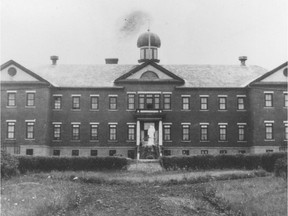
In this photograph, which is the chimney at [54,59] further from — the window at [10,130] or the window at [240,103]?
the window at [240,103]

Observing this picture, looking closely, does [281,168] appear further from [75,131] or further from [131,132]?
[75,131]

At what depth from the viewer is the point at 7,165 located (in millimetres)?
23125

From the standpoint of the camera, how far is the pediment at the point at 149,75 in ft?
150

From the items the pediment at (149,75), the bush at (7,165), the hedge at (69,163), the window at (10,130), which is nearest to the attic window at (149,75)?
the pediment at (149,75)

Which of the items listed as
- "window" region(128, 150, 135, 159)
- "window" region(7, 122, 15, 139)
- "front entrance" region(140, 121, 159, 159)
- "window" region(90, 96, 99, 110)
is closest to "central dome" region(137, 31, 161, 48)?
"window" region(90, 96, 99, 110)

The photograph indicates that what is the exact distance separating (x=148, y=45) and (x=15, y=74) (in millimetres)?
14523

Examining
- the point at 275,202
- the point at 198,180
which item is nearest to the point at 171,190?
the point at 198,180

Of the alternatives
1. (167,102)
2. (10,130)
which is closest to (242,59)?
Result: (167,102)

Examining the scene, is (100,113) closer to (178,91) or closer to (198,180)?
(178,91)

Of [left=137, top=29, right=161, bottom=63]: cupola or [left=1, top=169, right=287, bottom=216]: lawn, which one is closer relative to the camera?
[left=1, top=169, right=287, bottom=216]: lawn

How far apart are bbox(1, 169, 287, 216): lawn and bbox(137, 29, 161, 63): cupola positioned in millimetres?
28919

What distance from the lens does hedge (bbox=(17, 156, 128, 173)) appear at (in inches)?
1157

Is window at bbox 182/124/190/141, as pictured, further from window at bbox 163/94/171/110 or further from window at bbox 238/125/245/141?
window at bbox 238/125/245/141

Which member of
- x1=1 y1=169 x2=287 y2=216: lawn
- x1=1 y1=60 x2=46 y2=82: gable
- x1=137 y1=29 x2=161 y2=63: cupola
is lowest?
x1=1 y1=169 x2=287 y2=216: lawn
